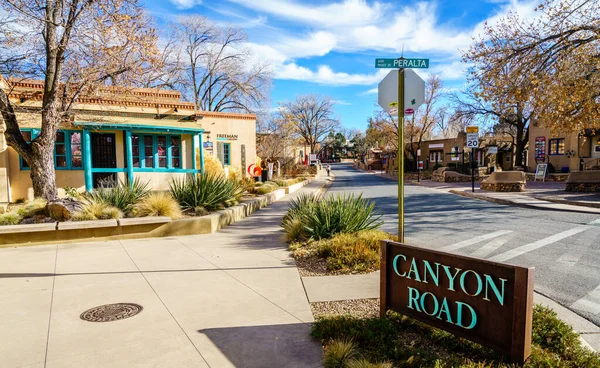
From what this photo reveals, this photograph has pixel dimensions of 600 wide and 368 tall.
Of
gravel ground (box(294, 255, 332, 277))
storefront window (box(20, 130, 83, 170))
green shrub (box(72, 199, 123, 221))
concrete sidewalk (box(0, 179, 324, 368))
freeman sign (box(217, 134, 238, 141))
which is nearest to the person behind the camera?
concrete sidewalk (box(0, 179, 324, 368))

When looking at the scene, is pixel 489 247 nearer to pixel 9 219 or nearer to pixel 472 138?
pixel 9 219

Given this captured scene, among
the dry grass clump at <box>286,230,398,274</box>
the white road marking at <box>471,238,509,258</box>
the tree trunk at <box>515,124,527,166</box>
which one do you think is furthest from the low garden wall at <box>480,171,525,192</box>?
the tree trunk at <box>515,124,527,166</box>

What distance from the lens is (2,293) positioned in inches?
191

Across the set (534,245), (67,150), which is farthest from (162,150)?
(534,245)

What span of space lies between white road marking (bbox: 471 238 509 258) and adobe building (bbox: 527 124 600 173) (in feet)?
61.0

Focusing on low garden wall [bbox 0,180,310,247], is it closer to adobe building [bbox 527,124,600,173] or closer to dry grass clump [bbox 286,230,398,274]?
dry grass clump [bbox 286,230,398,274]

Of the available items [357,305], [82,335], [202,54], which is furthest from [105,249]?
[202,54]

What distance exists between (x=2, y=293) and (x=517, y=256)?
25.6 ft

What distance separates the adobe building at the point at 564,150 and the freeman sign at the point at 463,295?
77.9 feet

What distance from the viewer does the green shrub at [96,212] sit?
27.0ft

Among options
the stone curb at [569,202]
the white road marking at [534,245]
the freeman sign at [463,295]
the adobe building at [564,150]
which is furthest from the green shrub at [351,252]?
the adobe building at [564,150]

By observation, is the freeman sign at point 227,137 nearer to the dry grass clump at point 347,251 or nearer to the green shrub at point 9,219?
the green shrub at point 9,219

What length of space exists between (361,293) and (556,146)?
102 feet

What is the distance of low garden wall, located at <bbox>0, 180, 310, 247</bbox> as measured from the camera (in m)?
7.54
